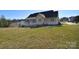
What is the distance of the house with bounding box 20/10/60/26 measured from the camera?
2.81 m

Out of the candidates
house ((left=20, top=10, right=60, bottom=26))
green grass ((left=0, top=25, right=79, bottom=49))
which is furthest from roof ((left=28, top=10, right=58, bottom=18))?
green grass ((left=0, top=25, right=79, bottom=49))

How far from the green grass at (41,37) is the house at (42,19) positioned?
50 mm

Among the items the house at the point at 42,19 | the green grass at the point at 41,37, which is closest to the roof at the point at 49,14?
the house at the point at 42,19

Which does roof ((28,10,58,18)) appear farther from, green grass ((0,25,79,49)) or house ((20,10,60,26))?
green grass ((0,25,79,49))

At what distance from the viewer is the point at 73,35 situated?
9.20 ft

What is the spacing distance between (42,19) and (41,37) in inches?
7.2

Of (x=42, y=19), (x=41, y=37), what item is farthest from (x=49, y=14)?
(x=41, y=37)

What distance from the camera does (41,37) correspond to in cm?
279
